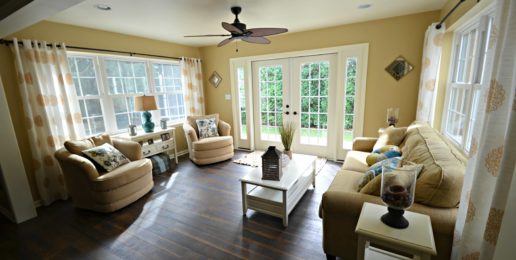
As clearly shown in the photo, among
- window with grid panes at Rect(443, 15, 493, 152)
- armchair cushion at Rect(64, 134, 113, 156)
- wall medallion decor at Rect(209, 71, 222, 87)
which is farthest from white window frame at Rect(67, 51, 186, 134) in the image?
window with grid panes at Rect(443, 15, 493, 152)

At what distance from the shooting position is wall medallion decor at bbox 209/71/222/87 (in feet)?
16.3

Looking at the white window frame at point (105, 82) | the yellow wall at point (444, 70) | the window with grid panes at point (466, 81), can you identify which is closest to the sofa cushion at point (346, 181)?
the window with grid panes at point (466, 81)

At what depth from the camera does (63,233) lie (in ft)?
7.47

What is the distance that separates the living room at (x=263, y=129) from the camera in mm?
1267

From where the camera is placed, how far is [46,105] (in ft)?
9.09

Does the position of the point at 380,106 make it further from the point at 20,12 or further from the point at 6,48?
the point at 6,48

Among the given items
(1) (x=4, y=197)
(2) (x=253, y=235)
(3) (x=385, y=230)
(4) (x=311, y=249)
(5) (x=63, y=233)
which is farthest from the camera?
(1) (x=4, y=197)

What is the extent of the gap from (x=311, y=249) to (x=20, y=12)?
10.1 ft

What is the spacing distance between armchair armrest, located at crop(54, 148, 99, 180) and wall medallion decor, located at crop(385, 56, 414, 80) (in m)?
4.24

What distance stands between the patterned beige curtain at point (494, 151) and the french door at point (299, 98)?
290 centimetres

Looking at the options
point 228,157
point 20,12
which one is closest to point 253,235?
point 228,157

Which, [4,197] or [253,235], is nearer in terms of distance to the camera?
[253,235]

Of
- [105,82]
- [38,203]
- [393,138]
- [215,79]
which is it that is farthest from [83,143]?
[393,138]

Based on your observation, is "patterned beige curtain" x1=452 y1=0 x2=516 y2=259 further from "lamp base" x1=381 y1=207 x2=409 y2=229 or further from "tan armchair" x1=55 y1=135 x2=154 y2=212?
"tan armchair" x1=55 y1=135 x2=154 y2=212
